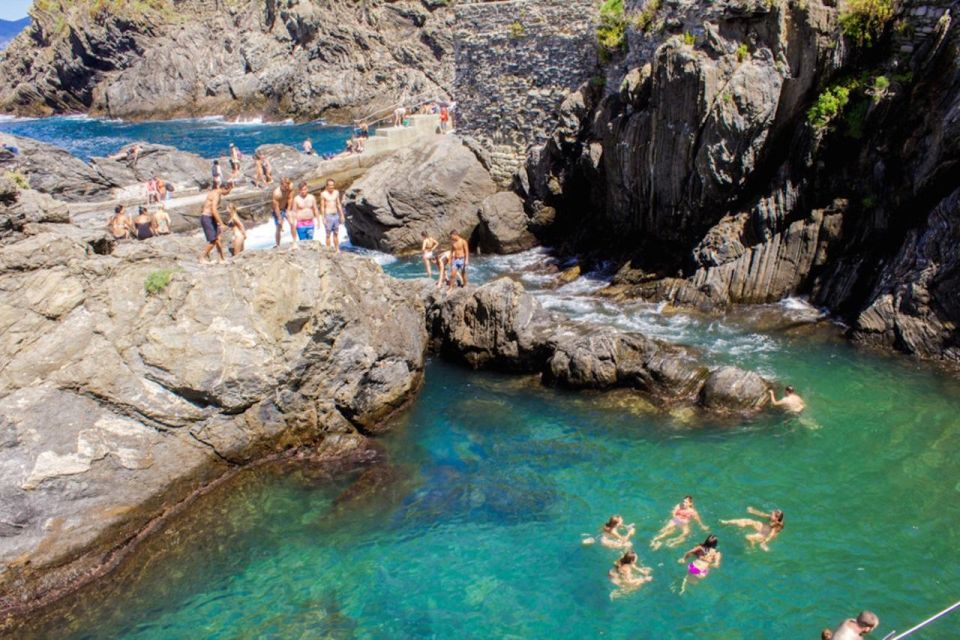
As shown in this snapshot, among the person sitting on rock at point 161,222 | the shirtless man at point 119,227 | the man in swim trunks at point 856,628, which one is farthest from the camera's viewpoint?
the person sitting on rock at point 161,222

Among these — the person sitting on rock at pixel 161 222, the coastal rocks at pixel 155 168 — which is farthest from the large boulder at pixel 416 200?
the coastal rocks at pixel 155 168

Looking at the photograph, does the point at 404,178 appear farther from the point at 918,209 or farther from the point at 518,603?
the point at 518,603

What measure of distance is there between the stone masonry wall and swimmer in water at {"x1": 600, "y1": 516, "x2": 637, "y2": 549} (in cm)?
1792

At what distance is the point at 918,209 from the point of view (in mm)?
15805

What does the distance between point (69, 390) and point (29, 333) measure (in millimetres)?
1170

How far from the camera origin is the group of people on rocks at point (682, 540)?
9.86 metres

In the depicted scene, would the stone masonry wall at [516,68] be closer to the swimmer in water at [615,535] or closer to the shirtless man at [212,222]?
the shirtless man at [212,222]

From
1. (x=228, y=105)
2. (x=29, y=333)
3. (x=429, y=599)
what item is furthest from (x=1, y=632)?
(x=228, y=105)

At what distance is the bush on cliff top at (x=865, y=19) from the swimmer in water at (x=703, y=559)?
41.6 ft

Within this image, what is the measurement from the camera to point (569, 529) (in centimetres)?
1098

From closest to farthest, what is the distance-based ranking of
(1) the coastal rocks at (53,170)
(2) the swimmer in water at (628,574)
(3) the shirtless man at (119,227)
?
(2) the swimmer in water at (628,574), (3) the shirtless man at (119,227), (1) the coastal rocks at (53,170)

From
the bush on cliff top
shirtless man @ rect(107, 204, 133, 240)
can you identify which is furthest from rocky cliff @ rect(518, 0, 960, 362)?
shirtless man @ rect(107, 204, 133, 240)

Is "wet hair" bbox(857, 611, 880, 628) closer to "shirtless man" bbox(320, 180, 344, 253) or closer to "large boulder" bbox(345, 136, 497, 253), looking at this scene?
"shirtless man" bbox(320, 180, 344, 253)

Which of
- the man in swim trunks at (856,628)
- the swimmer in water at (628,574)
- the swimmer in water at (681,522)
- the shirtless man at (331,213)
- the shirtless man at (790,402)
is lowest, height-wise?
the swimmer in water at (628,574)
